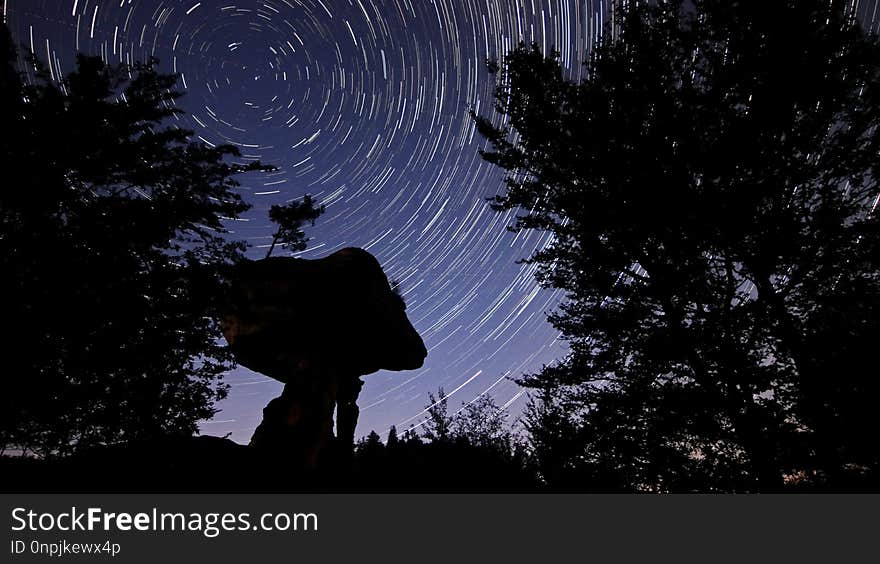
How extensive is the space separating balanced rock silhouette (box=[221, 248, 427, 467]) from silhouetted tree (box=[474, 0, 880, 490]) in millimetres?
6407

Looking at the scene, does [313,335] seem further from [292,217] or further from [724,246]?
[724,246]

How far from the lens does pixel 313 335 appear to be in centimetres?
1178

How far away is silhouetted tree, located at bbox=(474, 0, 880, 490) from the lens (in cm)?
610

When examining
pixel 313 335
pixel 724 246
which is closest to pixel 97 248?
pixel 313 335

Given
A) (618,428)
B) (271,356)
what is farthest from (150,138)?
(618,428)

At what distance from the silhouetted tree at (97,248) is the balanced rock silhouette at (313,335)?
84.6 inches

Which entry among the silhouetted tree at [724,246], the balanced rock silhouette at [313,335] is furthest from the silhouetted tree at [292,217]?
the silhouetted tree at [724,246]

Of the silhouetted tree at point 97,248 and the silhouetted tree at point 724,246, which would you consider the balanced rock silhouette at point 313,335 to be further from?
the silhouetted tree at point 724,246

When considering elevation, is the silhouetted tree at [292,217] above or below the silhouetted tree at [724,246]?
above

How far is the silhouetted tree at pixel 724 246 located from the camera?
6.10m

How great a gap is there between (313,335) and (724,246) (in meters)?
11.5

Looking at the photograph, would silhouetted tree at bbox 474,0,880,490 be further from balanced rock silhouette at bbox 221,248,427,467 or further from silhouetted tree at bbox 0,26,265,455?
silhouetted tree at bbox 0,26,265,455

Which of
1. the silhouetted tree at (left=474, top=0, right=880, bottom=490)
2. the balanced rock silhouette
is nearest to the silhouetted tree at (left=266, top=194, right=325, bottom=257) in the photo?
the balanced rock silhouette

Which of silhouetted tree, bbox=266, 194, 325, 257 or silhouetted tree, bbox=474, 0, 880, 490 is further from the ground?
silhouetted tree, bbox=266, 194, 325, 257
